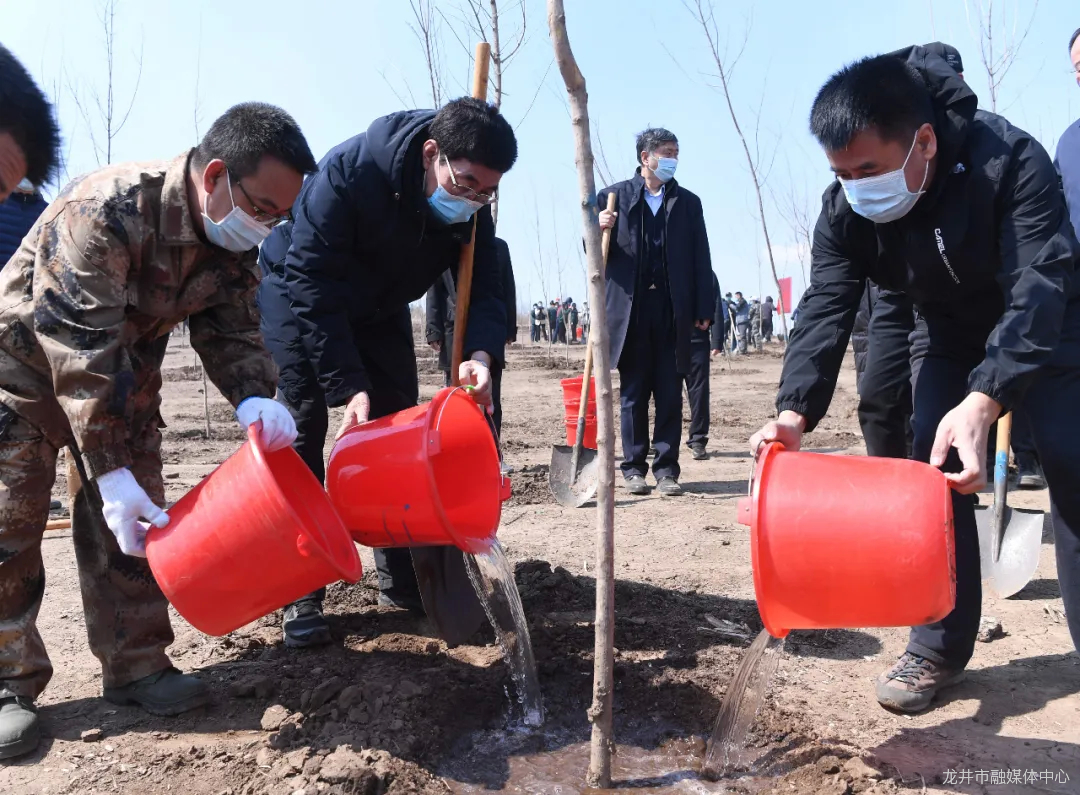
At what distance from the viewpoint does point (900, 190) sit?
Answer: 2164 millimetres

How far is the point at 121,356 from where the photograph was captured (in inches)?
87.0

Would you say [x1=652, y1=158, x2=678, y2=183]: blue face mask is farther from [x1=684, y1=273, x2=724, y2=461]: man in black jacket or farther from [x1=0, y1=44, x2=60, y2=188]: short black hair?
[x1=0, y1=44, x2=60, y2=188]: short black hair

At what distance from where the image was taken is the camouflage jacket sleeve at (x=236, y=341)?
2531mm

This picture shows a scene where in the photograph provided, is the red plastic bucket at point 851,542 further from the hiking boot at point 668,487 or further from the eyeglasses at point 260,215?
the hiking boot at point 668,487

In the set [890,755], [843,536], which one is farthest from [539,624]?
[843,536]

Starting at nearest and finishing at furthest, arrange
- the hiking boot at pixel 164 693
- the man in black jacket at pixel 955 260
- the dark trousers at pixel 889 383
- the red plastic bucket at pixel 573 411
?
the man in black jacket at pixel 955 260 < the hiking boot at pixel 164 693 < the dark trousers at pixel 889 383 < the red plastic bucket at pixel 573 411

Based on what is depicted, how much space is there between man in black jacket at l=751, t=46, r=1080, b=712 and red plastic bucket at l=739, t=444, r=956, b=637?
16cm

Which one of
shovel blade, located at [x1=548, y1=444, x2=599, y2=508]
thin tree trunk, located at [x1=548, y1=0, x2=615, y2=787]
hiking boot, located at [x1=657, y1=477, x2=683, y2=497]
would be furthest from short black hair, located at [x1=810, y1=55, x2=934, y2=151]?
hiking boot, located at [x1=657, y1=477, x2=683, y2=497]

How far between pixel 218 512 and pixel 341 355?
860mm

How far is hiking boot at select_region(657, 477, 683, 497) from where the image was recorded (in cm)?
532

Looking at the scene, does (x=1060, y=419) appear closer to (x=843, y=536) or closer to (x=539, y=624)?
(x=843, y=536)

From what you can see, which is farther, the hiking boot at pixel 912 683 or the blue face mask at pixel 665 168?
the blue face mask at pixel 665 168

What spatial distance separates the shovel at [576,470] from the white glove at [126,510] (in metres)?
3.20

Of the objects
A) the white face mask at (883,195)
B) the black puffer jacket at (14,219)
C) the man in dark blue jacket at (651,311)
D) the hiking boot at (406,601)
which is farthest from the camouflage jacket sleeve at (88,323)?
the man in dark blue jacket at (651,311)
